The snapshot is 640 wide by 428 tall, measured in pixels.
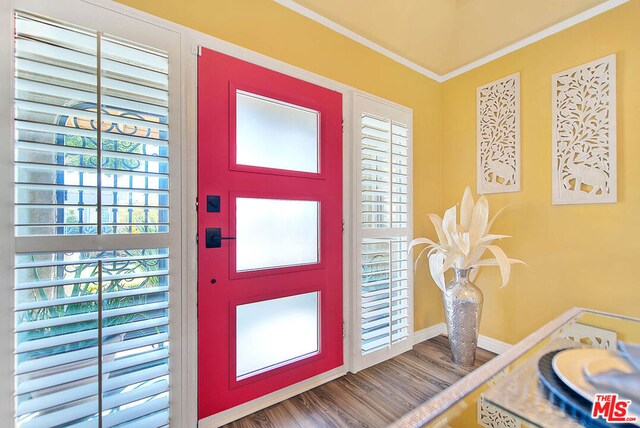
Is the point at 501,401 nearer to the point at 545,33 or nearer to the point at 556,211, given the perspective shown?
the point at 556,211

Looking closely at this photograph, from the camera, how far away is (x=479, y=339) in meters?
2.42

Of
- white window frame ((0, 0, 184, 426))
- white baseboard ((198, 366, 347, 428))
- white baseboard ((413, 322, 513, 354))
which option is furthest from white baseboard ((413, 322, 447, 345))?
white window frame ((0, 0, 184, 426))

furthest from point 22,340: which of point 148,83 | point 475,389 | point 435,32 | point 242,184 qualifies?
point 435,32

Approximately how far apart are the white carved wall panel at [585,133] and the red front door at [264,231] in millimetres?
1648

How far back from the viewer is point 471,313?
2.05m

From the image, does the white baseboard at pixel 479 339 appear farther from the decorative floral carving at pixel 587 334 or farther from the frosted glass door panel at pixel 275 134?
the frosted glass door panel at pixel 275 134

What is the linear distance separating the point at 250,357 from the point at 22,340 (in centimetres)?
105

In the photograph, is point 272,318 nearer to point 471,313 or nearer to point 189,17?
point 471,313

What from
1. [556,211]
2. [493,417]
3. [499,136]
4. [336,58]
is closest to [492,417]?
[493,417]

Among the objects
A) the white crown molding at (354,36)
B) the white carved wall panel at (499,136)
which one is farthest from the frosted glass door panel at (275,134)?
the white carved wall panel at (499,136)

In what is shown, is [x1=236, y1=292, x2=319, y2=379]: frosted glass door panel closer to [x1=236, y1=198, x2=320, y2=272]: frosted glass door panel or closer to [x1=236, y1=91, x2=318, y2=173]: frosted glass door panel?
[x1=236, y1=198, x2=320, y2=272]: frosted glass door panel

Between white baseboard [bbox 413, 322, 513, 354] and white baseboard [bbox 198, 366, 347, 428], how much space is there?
3.10 ft

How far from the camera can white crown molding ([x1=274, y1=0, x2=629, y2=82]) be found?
1.80 meters

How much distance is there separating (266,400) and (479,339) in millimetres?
1966
